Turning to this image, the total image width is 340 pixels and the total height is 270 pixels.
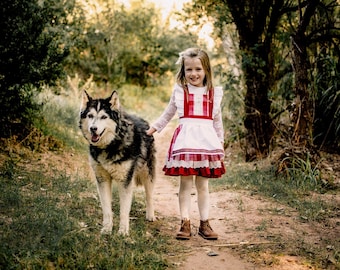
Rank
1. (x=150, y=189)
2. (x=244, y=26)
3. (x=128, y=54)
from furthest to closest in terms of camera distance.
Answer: (x=128, y=54), (x=244, y=26), (x=150, y=189)

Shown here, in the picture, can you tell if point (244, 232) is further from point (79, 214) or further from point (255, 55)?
point (255, 55)

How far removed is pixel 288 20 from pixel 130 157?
5.58 m

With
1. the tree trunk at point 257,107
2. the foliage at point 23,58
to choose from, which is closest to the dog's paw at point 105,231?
the foliage at point 23,58

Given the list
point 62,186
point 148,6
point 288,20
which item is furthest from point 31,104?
point 148,6

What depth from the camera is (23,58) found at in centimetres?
614

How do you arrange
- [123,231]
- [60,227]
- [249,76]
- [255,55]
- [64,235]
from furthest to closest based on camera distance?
[249,76]
[255,55]
[123,231]
[60,227]
[64,235]

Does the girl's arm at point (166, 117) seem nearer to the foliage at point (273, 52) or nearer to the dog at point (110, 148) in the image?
the dog at point (110, 148)

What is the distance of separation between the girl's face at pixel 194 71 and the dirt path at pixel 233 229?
1.66m

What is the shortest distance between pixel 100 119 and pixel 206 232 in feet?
5.30

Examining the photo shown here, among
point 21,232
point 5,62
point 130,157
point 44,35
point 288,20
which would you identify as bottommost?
point 21,232

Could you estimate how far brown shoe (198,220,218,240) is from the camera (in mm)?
4203

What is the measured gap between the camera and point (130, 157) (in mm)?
4129

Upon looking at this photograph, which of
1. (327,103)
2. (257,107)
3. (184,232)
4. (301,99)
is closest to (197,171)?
(184,232)

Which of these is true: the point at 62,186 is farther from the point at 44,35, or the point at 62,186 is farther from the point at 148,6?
the point at 148,6
